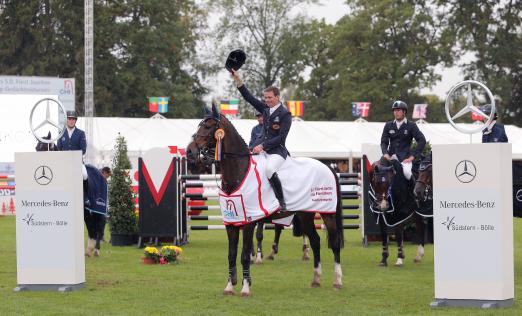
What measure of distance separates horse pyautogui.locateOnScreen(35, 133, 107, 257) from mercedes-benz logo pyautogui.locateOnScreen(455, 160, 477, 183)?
A: 6.99 m

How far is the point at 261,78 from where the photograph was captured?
2687 inches

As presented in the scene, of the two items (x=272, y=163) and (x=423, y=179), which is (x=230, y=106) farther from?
(x=272, y=163)

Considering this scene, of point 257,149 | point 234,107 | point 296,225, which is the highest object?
point 234,107

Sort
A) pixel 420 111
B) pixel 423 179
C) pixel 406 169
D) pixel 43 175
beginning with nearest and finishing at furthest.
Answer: pixel 43 175 → pixel 423 179 → pixel 406 169 → pixel 420 111

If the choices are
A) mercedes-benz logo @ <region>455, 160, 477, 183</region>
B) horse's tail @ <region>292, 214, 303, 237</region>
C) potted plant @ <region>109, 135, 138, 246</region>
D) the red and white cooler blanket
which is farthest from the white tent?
mercedes-benz logo @ <region>455, 160, 477, 183</region>

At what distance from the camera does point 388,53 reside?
200 ft

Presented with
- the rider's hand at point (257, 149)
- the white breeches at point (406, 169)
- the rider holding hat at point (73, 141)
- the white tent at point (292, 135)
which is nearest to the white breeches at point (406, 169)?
the white breeches at point (406, 169)

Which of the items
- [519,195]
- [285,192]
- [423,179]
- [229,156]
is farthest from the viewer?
[423,179]

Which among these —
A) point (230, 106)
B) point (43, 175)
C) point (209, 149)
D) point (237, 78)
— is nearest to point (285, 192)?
point (209, 149)

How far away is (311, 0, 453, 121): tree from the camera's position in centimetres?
5966

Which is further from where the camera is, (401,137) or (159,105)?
(159,105)

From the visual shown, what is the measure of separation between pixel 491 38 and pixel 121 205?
46.9 meters

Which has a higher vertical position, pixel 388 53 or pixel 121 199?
pixel 388 53

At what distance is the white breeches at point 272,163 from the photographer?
1006 cm
